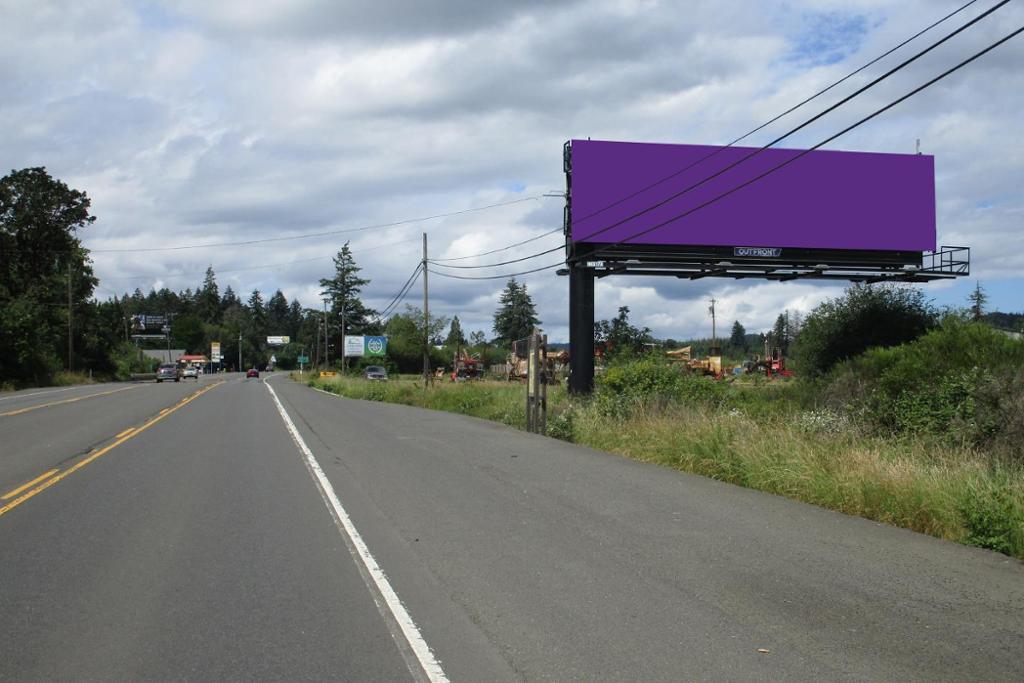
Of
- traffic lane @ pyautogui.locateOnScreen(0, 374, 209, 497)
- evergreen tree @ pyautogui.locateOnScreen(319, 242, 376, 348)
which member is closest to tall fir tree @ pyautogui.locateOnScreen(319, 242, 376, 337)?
evergreen tree @ pyautogui.locateOnScreen(319, 242, 376, 348)

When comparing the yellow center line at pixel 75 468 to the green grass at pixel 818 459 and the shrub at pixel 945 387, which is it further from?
the shrub at pixel 945 387

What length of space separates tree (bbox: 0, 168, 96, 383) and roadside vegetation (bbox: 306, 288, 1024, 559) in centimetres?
5939

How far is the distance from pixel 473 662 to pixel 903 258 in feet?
130

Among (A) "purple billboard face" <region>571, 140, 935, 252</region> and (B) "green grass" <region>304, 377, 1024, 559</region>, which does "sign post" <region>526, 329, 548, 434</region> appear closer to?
(B) "green grass" <region>304, 377, 1024, 559</region>

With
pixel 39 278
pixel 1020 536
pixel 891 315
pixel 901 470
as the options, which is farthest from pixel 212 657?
pixel 39 278

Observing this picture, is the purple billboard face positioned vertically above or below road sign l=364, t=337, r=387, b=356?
above

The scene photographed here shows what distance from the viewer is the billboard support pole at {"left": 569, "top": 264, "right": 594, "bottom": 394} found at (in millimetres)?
36625

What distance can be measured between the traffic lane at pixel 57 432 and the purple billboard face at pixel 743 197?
18.6 metres

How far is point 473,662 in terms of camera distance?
5523 millimetres

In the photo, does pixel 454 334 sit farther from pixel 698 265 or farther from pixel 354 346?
pixel 698 265

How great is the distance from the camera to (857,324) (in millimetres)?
39844

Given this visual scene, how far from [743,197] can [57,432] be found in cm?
2800

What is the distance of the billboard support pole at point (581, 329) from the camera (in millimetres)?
36625

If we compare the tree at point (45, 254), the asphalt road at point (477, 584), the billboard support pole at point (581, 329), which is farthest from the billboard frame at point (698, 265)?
the tree at point (45, 254)
